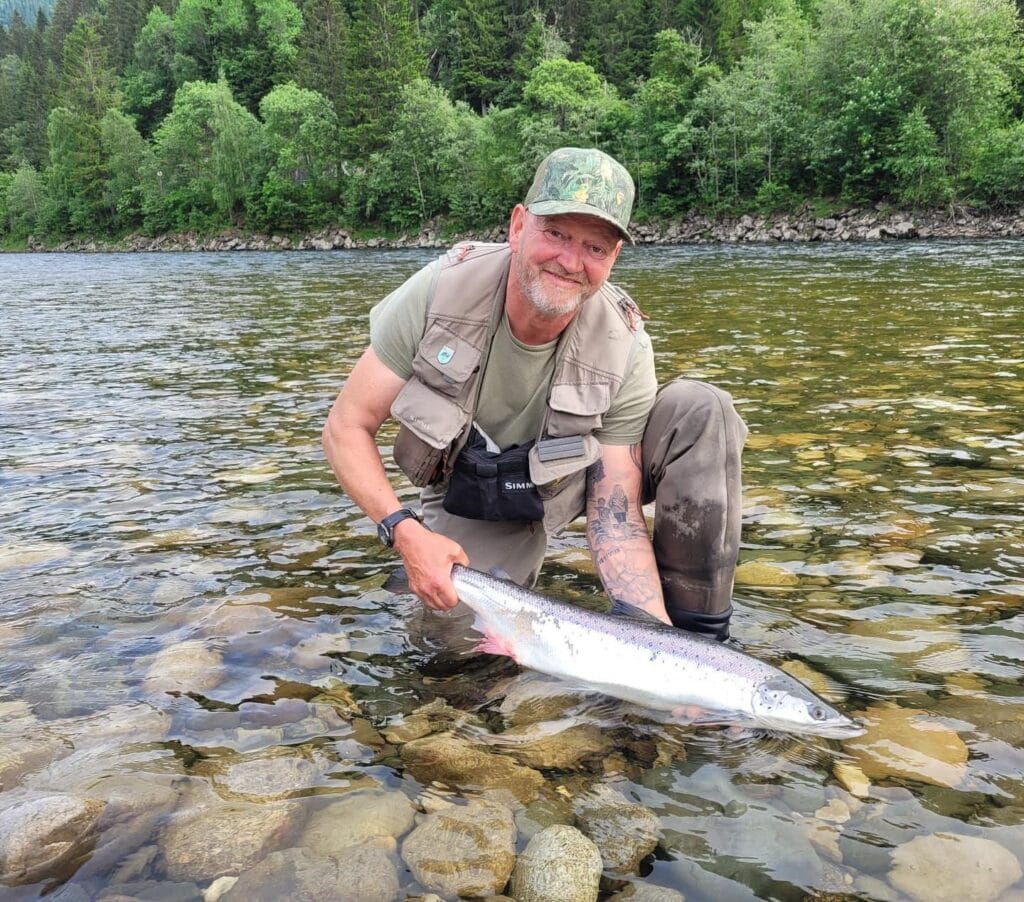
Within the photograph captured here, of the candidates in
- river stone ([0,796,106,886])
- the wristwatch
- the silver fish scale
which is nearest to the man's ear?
the wristwatch

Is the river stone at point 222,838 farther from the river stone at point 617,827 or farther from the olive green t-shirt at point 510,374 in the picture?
the olive green t-shirt at point 510,374

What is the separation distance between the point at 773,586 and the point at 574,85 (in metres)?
58.3

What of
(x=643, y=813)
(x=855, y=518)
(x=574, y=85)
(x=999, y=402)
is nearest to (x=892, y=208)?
(x=574, y=85)

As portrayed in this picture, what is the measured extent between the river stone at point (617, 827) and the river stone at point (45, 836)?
60.5 inches

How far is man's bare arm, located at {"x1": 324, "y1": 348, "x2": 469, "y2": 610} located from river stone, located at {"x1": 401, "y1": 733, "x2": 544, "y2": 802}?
A: 2.14 ft

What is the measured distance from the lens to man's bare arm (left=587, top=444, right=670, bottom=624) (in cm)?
371

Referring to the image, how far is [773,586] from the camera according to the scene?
4434 millimetres

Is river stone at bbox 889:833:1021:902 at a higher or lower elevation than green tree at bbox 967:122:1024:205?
lower

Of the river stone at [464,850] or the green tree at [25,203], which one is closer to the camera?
the river stone at [464,850]

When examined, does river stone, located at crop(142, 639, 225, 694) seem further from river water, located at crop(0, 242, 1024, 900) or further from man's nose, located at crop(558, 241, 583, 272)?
man's nose, located at crop(558, 241, 583, 272)

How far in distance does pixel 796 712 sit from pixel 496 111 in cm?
6251

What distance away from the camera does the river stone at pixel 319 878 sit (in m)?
2.36

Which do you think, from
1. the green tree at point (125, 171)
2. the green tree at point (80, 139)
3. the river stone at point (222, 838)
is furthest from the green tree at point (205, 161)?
the river stone at point (222, 838)

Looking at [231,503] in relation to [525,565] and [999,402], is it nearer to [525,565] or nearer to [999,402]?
[525,565]
